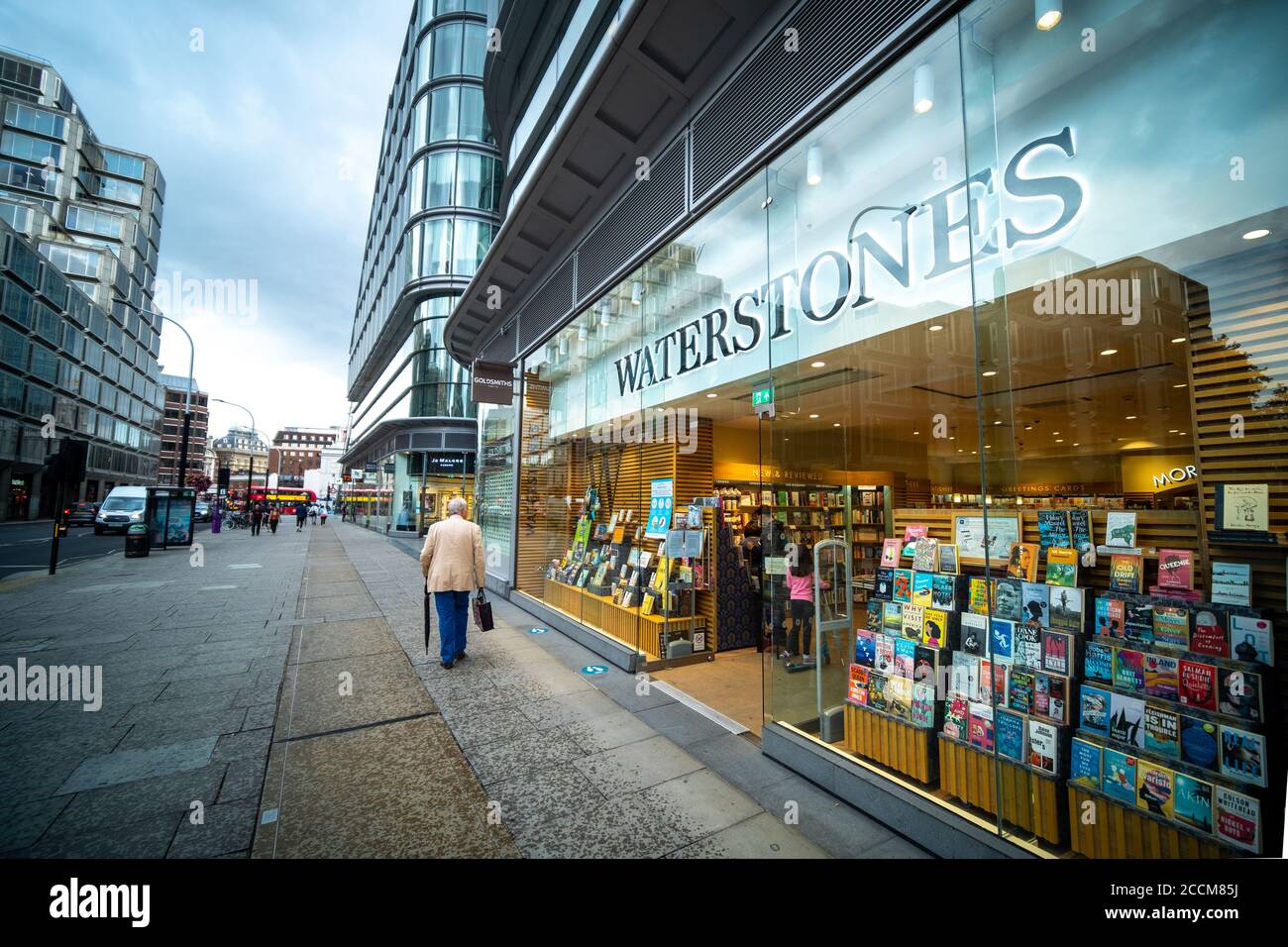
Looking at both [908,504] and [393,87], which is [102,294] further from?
[908,504]

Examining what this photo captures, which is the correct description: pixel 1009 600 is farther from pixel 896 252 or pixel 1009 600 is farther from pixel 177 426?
pixel 177 426

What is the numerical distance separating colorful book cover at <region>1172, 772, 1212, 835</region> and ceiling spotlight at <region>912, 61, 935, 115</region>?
3926 millimetres

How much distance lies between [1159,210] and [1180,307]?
51 cm

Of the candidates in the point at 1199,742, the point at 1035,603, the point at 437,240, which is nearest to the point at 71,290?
the point at 437,240

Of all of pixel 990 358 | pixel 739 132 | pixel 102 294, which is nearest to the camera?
pixel 990 358

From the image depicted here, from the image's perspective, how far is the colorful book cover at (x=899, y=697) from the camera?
3056 millimetres

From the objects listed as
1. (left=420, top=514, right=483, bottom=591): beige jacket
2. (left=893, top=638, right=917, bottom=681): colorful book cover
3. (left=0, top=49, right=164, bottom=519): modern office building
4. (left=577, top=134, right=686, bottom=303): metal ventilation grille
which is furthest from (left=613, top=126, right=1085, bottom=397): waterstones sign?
(left=0, top=49, right=164, bottom=519): modern office building

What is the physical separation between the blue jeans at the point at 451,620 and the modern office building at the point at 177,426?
9993 centimetres

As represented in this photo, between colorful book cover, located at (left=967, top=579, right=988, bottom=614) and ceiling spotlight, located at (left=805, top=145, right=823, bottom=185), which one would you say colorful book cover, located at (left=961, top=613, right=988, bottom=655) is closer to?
colorful book cover, located at (left=967, top=579, right=988, bottom=614)

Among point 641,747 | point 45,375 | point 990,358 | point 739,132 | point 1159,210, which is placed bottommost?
point 641,747

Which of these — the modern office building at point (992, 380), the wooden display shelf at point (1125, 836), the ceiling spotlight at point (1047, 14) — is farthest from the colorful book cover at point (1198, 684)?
the ceiling spotlight at point (1047, 14)

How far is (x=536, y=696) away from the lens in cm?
462

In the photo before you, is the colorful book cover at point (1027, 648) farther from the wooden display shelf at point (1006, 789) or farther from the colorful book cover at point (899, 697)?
the colorful book cover at point (899, 697)
